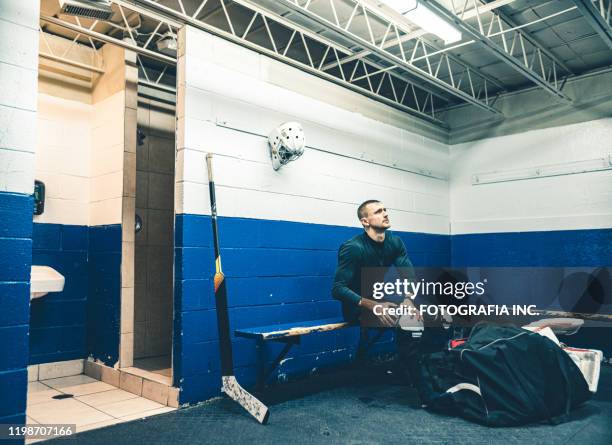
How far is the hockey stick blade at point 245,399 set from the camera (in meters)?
3.00

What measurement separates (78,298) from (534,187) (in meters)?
4.95

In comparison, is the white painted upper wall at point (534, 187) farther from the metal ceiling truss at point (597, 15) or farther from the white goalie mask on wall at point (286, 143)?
the white goalie mask on wall at point (286, 143)

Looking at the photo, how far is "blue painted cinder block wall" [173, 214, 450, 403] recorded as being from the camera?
342 centimetres

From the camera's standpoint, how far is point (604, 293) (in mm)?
4918

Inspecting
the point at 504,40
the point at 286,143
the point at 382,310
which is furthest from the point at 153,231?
the point at 504,40

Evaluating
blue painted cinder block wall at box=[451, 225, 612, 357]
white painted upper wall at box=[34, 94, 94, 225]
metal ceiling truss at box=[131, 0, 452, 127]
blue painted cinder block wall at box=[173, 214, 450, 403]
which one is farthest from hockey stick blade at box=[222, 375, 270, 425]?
blue painted cinder block wall at box=[451, 225, 612, 357]

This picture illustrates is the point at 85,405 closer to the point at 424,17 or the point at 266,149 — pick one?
the point at 266,149

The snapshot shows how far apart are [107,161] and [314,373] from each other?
2.60 metres

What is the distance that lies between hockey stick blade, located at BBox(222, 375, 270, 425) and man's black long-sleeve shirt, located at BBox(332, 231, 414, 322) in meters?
0.98

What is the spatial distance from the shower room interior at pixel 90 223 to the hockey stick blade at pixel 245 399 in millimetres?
737

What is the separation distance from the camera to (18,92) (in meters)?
2.38

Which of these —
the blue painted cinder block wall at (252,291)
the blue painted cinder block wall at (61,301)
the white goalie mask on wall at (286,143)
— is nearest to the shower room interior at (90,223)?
the blue painted cinder block wall at (61,301)

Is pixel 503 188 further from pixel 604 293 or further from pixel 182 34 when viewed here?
pixel 182 34

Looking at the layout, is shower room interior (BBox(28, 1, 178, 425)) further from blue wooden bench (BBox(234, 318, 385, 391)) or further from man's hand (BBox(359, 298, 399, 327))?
man's hand (BBox(359, 298, 399, 327))
